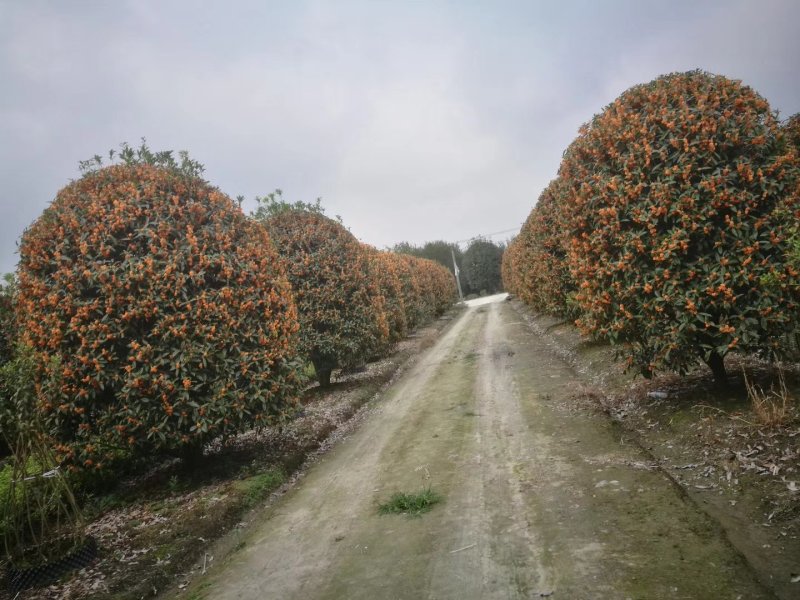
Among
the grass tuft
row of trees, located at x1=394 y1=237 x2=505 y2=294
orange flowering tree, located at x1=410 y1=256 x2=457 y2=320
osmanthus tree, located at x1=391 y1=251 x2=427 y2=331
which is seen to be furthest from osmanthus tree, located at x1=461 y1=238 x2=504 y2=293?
the grass tuft

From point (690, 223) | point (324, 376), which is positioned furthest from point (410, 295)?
point (690, 223)

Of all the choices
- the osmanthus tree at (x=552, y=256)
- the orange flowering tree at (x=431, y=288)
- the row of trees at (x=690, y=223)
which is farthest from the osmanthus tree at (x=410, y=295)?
the row of trees at (x=690, y=223)

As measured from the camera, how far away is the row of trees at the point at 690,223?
6.00m

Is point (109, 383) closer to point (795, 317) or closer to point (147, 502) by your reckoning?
point (147, 502)

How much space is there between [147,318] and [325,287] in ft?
21.1

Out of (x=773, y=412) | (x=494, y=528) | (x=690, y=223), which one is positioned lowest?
(x=494, y=528)

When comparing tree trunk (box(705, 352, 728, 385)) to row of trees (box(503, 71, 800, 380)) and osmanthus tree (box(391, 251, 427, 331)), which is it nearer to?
row of trees (box(503, 71, 800, 380))

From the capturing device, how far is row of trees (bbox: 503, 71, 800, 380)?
19.7 feet

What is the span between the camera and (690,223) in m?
6.20

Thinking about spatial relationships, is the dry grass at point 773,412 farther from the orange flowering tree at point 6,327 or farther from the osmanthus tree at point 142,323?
the orange flowering tree at point 6,327

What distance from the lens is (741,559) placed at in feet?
12.2

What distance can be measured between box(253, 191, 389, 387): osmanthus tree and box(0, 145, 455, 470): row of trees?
439 cm

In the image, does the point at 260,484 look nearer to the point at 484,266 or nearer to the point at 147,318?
the point at 147,318

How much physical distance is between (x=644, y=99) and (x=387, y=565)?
23.6 ft
